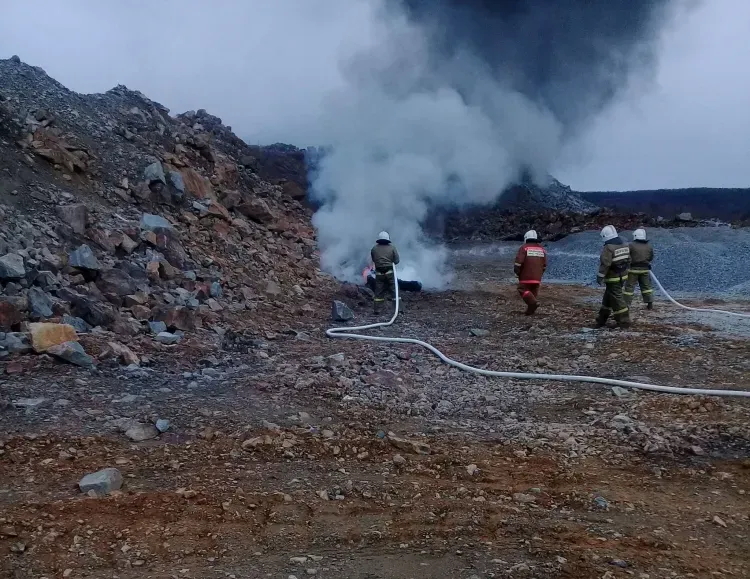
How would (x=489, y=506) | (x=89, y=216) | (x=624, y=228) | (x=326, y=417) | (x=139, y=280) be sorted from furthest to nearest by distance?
(x=624, y=228)
(x=89, y=216)
(x=139, y=280)
(x=326, y=417)
(x=489, y=506)

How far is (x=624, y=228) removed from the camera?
2878 cm

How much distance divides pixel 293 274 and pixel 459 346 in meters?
4.75

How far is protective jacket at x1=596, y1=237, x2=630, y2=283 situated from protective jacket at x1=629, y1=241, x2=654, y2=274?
215 centimetres

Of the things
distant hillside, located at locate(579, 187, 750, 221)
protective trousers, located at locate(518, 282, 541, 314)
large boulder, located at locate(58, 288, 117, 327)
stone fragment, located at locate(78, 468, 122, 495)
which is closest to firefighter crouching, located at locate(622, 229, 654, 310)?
protective trousers, located at locate(518, 282, 541, 314)

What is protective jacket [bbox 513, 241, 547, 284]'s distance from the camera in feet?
33.2

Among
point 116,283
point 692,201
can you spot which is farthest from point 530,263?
point 692,201

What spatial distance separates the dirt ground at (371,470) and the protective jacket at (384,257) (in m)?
3.83

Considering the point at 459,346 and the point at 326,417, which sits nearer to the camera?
the point at 326,417

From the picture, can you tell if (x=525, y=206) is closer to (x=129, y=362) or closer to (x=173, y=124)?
(x=173, y=124)

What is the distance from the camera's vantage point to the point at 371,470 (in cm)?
426

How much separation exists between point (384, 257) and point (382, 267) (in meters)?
0.19

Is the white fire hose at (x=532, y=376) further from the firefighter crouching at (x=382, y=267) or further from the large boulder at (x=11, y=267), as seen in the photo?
the large boulder at (x=11, y=267)

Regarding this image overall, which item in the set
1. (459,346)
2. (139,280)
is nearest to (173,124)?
(139,280)

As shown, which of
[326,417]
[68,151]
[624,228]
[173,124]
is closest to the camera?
[326,417]
